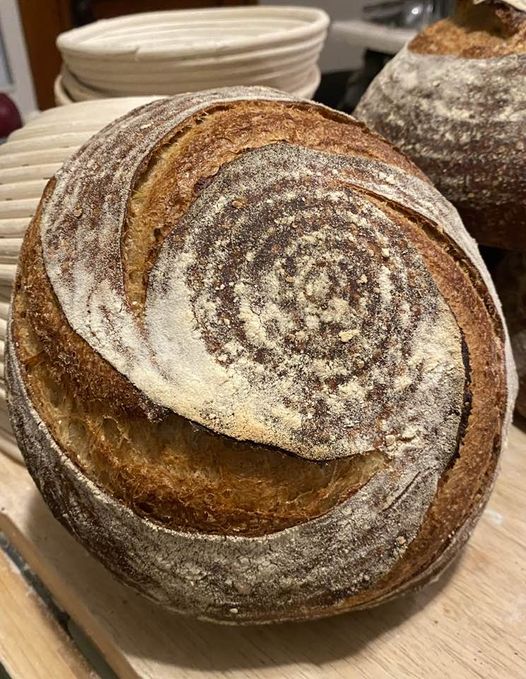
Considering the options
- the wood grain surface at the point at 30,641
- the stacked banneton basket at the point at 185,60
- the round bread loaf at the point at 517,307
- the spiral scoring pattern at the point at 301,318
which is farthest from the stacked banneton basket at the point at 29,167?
the round bread loaf at the point at 517,307

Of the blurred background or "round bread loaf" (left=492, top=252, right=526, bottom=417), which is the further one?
the blurred background

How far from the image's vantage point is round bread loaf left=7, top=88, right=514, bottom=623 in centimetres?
70

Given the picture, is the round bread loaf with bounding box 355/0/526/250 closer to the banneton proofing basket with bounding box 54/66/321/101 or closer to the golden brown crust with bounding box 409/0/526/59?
the golden brown crust with bounding box 409/0/526/59

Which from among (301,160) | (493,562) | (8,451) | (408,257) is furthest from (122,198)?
(493,562)

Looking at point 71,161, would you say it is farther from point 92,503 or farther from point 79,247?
point 92,503

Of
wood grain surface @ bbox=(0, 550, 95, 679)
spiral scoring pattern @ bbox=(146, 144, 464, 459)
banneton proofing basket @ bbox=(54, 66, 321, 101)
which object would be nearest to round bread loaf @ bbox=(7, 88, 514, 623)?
spiral scoring pattern @ bbox=(146, 144, 464, 459)

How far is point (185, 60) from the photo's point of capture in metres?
1.17

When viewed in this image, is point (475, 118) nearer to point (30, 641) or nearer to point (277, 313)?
point (277, 313)

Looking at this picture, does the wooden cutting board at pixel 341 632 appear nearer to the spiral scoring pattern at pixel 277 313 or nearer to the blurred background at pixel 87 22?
the spiral scoring pattern at pixel 277 313

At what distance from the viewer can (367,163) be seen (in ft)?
2.68

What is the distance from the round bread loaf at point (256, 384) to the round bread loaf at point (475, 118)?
0.28 meters

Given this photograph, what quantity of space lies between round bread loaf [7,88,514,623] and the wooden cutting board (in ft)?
0.24

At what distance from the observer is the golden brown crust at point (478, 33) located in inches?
40.6

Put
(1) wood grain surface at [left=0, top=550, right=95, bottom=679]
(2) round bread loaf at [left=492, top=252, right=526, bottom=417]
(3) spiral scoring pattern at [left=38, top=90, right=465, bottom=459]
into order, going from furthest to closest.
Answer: (2) round bread loaf at [left=492, top=252, right=526, bottom=417] → (1) wood grain surface at [left=0, top=550, right=95, bottom=679] → (3) spiral scoring pattern at [left=38, top=90, right=465, bottom=459]
